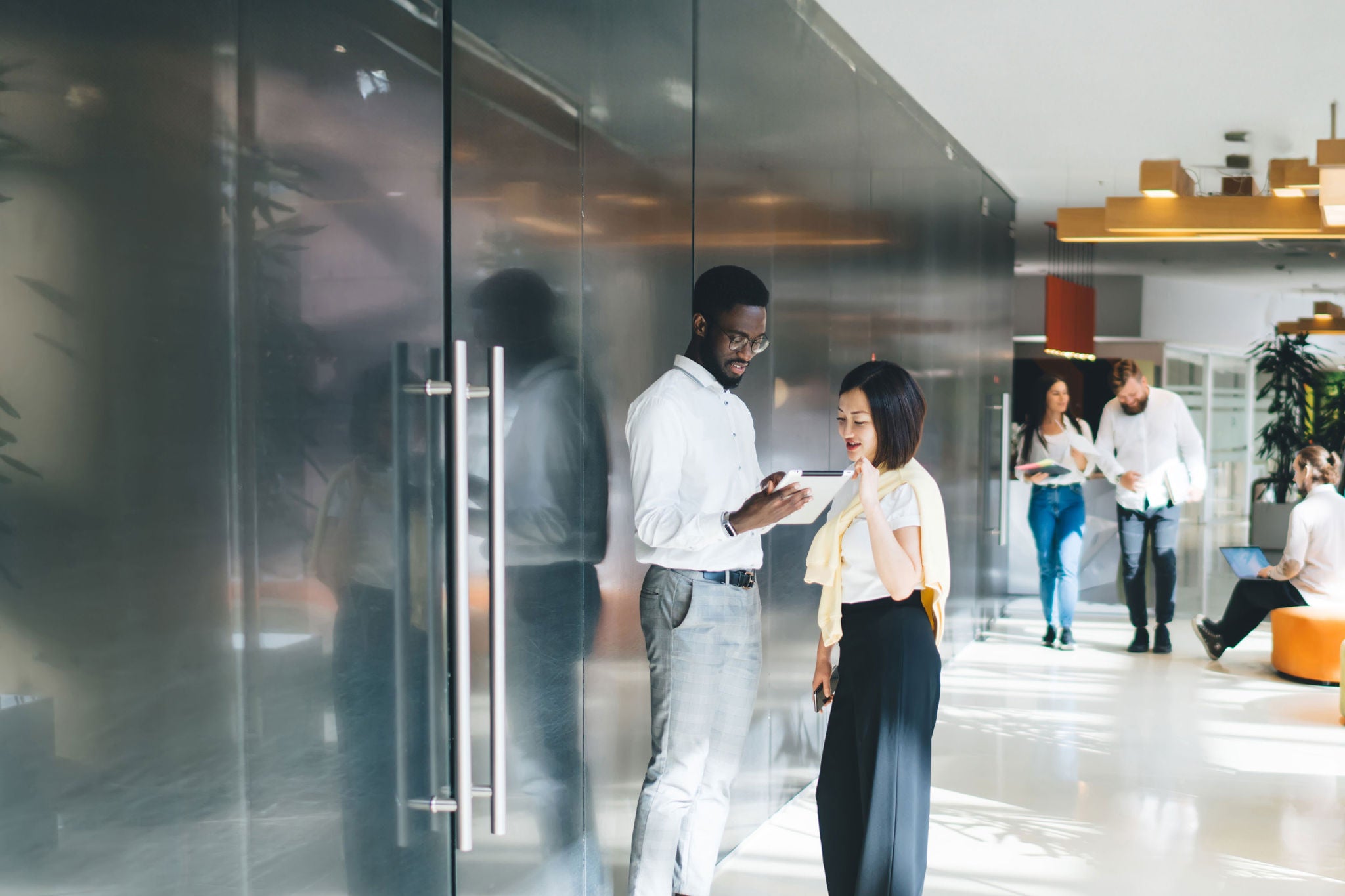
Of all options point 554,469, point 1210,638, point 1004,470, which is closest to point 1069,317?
point 1004,470

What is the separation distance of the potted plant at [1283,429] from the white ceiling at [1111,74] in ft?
22.0

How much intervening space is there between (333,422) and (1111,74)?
4.88 metres

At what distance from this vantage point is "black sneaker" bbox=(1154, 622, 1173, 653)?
754 centimetres

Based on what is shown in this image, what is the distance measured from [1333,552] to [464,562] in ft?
20.5

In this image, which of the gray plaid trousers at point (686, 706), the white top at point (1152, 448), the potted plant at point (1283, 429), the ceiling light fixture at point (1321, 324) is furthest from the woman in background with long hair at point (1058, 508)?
the ceiling light fixture at point (1321, 324)

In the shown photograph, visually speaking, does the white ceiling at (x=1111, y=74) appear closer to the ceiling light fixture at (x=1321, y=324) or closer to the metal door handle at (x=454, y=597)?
the metal door handle at (x=454, y=597)

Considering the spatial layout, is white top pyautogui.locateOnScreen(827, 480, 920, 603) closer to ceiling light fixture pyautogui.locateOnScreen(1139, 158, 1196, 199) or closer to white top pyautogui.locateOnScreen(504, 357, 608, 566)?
white top pyautogui.locateOnScreen(504, 357, 608, 566)

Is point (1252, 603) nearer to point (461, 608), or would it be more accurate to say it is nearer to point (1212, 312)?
point (461, 608)

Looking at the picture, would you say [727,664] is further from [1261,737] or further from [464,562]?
[1261,737]

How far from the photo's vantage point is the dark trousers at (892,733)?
2.87 meters

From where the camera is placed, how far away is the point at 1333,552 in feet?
22.1

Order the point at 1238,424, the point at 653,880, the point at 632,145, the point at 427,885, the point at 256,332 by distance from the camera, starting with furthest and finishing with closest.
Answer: the point at 1238,424 → the point at 632,145 → the point at 653,880 → the point at 427,885 → the point at 256,332

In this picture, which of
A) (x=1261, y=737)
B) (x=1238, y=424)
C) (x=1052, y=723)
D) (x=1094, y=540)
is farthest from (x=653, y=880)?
(x=1238, y=424)

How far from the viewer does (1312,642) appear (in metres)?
6.62
